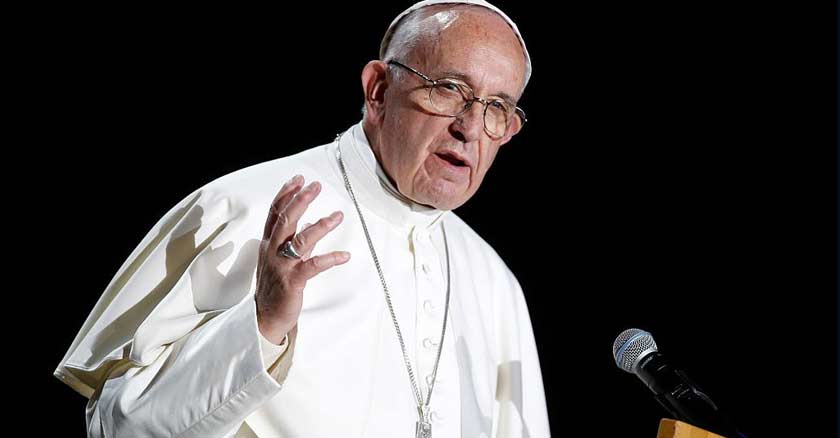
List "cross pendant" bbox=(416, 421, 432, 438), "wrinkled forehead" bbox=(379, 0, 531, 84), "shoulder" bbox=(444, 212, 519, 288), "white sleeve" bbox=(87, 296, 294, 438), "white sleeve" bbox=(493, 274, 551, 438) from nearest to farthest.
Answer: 1. "white sleeve" bbox=(87, 296, 294, 438)
2. "cross pendant" bbox=(416, 421, 432, 438)
3. "wrinkled forehead" bbox=(379, 0, 531, 84)
4. "white sleeve" bbox=(493, 274, 551, 438)
5. "shoulder" bbox=(444, 212, 519, 288)

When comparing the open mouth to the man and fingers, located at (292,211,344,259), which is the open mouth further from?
fingers, located at (292,211,344,259)

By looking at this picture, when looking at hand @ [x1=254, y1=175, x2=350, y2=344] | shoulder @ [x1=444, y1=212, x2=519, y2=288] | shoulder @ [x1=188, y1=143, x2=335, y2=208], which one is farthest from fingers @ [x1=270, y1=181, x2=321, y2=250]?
shoulder @ [x1=444, y1=212, x2=519, y2=288]

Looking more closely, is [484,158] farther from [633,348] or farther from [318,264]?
[318,264]

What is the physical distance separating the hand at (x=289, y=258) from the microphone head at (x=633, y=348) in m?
0.62

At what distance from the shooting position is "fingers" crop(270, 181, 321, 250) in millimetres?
1707

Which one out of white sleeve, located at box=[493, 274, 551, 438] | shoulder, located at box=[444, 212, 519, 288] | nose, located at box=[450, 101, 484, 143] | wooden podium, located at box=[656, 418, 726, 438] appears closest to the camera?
wooden podium, located at box=[656, 418, 726, 438]

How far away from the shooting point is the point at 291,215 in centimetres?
171

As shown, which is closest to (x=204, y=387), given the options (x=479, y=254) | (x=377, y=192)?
(x=377, y=192)

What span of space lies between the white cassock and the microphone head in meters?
0.54

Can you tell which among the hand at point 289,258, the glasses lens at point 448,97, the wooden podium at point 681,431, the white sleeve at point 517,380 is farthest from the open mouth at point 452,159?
the wooden podium at point 681,431

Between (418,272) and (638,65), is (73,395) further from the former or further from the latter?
(638,65)

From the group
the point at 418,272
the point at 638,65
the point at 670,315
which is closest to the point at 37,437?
the point at 418,272

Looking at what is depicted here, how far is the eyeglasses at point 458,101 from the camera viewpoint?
7.78 feet

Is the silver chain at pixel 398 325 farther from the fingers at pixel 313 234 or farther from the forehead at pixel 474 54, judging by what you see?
the fingers at pixel 313 234
